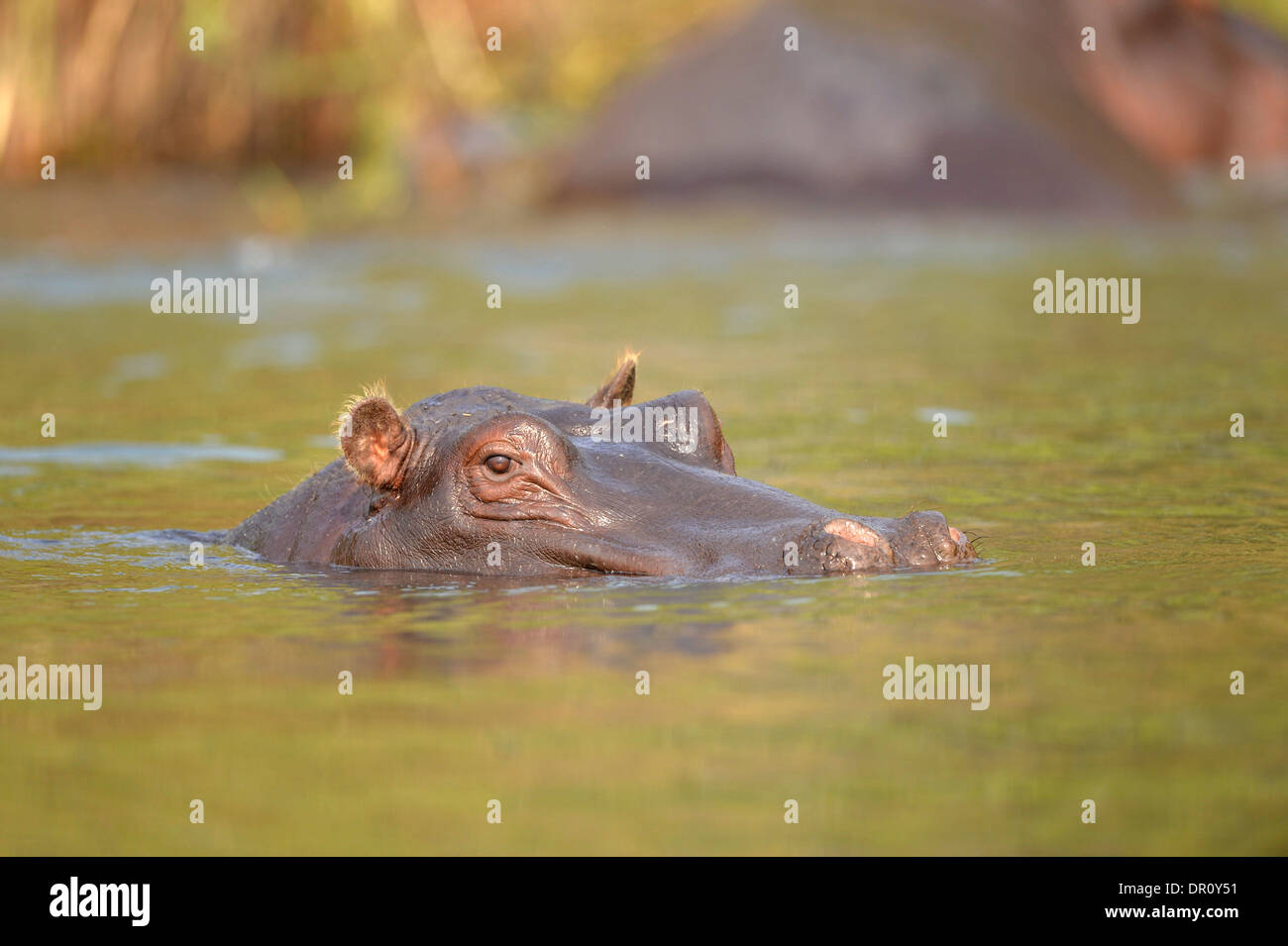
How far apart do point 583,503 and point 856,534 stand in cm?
100

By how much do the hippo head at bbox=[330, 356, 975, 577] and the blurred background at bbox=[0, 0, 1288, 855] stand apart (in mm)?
138

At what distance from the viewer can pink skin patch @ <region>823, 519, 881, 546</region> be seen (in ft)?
22.0

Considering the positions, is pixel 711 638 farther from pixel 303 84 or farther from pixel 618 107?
pixel 303 84

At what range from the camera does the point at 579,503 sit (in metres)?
7.19

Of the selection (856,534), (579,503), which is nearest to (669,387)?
(579,503)

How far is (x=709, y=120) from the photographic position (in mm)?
22656

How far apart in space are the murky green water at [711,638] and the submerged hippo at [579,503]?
129 millimetres

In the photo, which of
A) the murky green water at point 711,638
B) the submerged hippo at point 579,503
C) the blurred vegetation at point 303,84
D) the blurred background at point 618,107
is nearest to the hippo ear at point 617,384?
the submerged hippo at point 579,503

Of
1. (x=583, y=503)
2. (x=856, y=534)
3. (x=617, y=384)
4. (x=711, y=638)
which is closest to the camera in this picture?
(x=711, y=638)

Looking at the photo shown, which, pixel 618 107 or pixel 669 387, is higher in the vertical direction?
pixel 618 107

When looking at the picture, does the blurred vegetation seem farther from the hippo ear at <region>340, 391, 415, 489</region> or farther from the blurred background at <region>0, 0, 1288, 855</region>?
the hippo ear at <region>340, 391, 415, 489</region>
